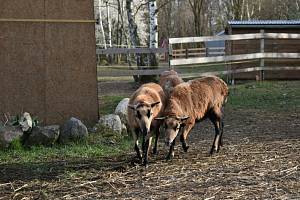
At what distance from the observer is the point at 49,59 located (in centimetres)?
1020

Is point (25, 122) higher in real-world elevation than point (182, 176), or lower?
higher

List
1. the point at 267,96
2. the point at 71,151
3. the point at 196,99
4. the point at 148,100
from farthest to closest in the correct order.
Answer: the point at 267,96 < the point at 71,151 < the point at 196,99 < the point at 148,100

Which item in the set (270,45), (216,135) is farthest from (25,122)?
(270,45)

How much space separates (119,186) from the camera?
6.33 m

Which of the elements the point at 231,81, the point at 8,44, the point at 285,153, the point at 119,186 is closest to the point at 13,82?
the point at 8,44

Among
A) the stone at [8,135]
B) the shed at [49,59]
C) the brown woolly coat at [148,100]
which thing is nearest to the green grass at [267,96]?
the shed at [49,59]

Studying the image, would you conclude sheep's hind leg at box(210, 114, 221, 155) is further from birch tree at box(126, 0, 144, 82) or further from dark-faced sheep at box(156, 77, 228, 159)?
birch tree at box(126, 0, 144, 82)

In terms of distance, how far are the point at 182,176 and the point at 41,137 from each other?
128 inches

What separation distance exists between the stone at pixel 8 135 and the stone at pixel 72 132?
75 centimetres

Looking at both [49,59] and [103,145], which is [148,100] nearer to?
[103,145]

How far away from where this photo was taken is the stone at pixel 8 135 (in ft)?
28.4

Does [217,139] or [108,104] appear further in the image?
[108,104]

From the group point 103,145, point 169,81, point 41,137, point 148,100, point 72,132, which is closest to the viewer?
point 148,100

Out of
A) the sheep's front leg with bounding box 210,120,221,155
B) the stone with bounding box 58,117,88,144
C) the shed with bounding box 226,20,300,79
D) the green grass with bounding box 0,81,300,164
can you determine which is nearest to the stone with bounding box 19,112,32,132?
the green grass with bounding box 0,81,300,164
